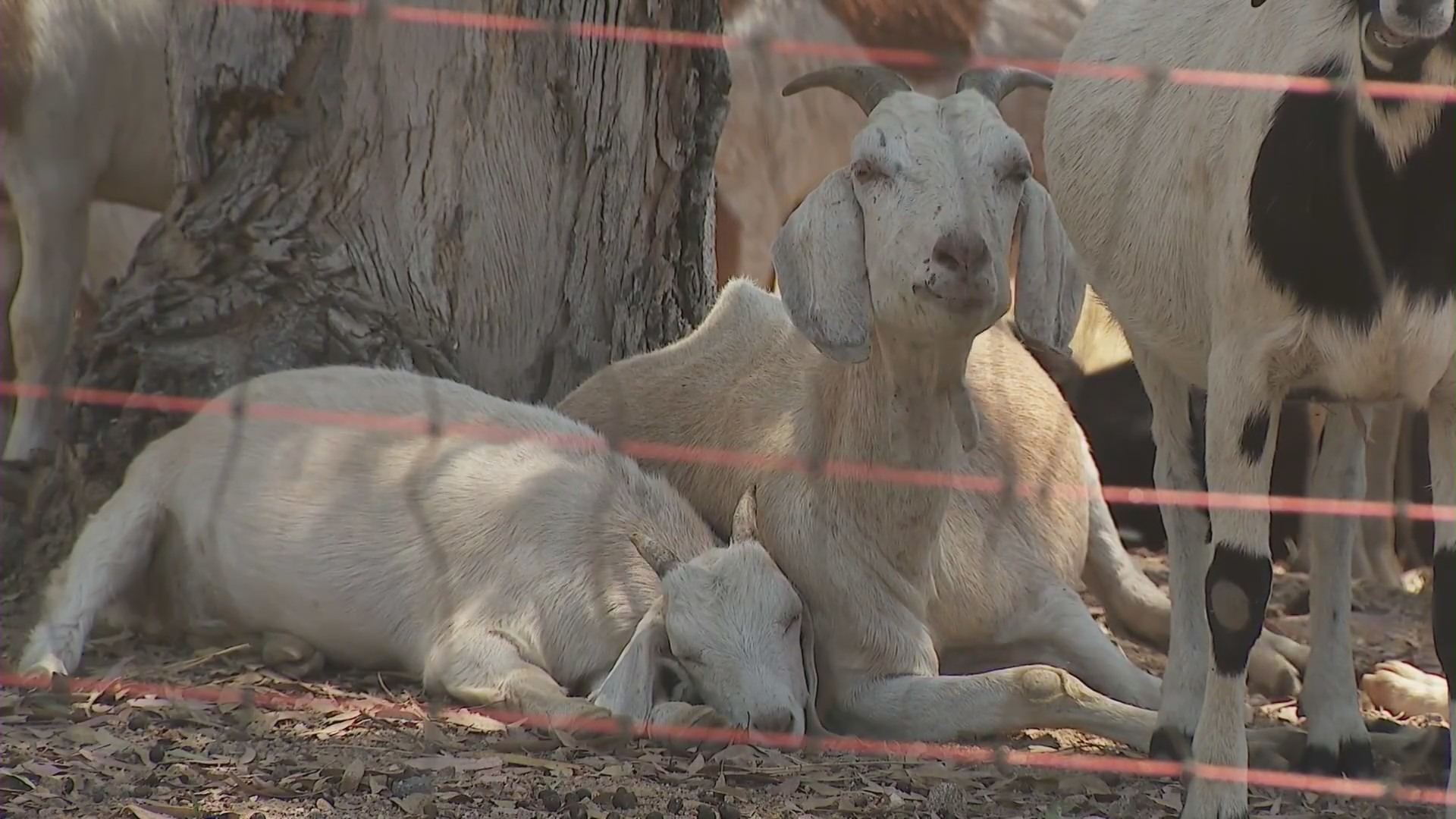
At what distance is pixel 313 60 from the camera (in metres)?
5.18

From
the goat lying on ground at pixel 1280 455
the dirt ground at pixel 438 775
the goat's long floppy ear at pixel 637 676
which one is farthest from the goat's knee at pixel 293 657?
the goat lying on ground at pixel 1280 455

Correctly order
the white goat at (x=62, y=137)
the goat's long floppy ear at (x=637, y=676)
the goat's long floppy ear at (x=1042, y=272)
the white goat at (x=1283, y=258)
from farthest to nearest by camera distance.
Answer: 1. the white goat at (x=62, y=137)
2. the goat's long floppy ear at (x=637, y=676)
3. the goat's long floppy ear at (x=1042, y=272)
4. the white goat at (x=1283, y=258)

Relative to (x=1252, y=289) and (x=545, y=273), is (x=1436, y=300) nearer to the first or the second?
(x=1252, y=289)

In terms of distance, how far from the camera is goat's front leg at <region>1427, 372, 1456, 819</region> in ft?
10.3

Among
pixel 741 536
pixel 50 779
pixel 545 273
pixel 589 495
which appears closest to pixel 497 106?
pixel 545 273

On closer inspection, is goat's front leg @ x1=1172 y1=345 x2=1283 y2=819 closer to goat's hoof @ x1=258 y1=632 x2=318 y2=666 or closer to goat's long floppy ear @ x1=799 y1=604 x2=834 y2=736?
goat's long floppy ear @ x1=799 y1=604 x2=834 y2=736

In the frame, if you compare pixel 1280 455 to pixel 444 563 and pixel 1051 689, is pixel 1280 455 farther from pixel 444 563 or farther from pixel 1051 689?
pixel 444 563

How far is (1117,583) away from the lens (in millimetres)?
5184

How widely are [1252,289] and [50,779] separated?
2344 mm

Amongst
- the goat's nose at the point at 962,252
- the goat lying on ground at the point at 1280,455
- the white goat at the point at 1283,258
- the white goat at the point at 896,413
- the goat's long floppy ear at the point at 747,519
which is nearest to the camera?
the white goat at the point at 1283,258

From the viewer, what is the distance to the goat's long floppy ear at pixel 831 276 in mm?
3807

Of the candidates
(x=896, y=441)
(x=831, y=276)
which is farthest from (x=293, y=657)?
(x=831, y=276)

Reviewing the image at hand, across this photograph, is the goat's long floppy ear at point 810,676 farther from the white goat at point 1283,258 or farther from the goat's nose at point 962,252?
the goat's nose at point 962,252

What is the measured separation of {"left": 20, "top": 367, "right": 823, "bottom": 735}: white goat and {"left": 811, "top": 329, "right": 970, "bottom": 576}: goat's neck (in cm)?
26
